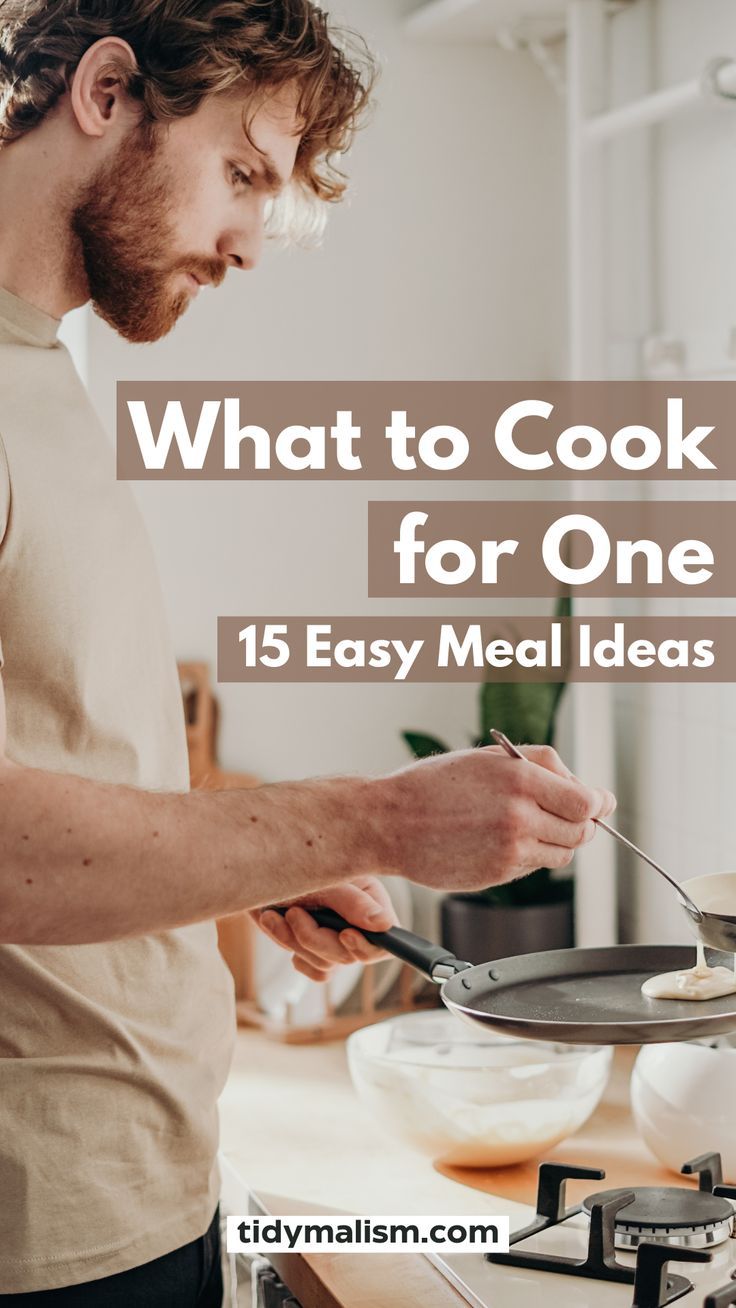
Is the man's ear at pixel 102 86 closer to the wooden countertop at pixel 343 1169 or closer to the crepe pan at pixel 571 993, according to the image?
the crepe pan at pixel 571 993

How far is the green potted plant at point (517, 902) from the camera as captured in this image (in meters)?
2.26

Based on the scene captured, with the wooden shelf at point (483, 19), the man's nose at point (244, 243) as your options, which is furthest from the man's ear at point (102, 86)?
the wooden shelf at point (483, 19)

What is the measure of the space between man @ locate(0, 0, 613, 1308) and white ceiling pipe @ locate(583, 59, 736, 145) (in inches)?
31.5

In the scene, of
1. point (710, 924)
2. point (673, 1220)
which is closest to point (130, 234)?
point (710, 924)

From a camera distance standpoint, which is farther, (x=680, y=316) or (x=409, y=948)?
(x=680, y=316)

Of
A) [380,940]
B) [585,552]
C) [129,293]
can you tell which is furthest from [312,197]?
[585,552]

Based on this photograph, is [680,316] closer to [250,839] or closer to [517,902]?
[517,902]

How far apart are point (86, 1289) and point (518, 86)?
2.16 metres

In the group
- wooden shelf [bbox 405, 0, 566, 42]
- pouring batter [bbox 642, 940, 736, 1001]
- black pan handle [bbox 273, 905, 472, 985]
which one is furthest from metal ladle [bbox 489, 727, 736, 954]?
wooden shelf [bbox 405, 0, 566, 42]

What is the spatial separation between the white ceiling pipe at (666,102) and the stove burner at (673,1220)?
1271 mm

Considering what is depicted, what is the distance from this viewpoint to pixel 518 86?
2.56 meters

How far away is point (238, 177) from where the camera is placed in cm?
110

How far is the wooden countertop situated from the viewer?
3.79 ft

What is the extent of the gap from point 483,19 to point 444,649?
1.03 meters
